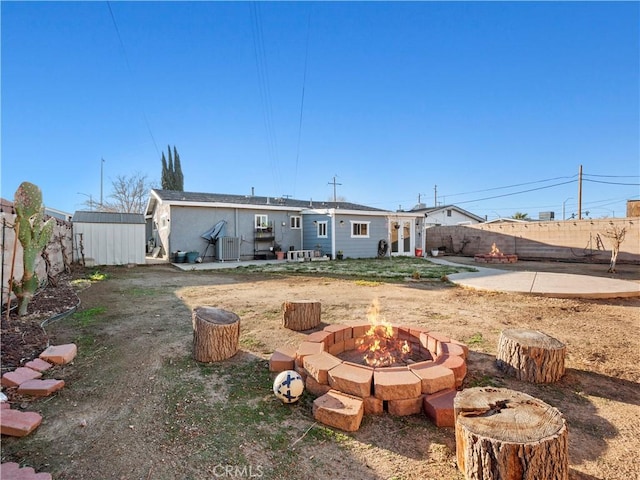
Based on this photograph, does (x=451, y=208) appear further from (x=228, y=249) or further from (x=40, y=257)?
(x=40, y=257)

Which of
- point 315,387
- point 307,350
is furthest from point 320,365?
point 307,350

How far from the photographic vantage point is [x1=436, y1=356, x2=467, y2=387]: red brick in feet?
8.03

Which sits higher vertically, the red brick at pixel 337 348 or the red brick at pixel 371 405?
the red brick at pixel 337 348

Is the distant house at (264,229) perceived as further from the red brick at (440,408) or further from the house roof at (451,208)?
the red brick at (440,408)

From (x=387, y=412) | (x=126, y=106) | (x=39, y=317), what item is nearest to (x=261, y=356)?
(x=387, y=412)

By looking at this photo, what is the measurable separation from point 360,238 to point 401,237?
267 centimetres

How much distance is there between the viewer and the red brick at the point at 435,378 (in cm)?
224

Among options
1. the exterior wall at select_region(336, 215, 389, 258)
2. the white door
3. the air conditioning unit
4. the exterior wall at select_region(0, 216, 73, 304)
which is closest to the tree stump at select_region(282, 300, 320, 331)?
the exterior wall at select_region(0, 216, 73, 304)

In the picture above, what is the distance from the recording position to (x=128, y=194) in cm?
2877

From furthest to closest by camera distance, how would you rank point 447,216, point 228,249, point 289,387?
point 447,216 → point 228,249 → point 289,387

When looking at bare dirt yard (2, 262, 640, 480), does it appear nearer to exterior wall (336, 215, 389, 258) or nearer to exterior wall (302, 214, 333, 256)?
exterior wall (302, 214, 333, 256)

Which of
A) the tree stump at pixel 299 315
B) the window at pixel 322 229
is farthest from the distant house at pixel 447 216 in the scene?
the tree stump at pixel 299 315

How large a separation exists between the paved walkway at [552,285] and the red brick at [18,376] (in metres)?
7.52

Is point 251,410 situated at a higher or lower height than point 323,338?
lower
